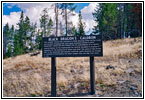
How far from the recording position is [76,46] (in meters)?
7.39

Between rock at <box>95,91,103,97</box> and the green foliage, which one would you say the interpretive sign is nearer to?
rock at <box>95,91,103,97</box>

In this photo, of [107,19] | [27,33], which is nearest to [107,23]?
[107,19]

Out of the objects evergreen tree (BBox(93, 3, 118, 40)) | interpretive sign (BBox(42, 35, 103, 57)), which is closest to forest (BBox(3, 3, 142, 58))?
evergreen tree (BBox(93, 3, 118, 40))

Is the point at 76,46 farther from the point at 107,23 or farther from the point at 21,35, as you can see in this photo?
the point at 21,35

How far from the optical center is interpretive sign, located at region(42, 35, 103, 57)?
7.35m

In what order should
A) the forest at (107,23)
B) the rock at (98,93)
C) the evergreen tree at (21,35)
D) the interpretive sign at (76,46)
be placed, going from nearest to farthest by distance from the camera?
the interpretive sign at (76,46), the rock at (98,93), the forest at (107,23), the evergreen tree at (21,35)

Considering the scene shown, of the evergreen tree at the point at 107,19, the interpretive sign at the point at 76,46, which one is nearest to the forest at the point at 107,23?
the evergreen tree at the point at 107,19

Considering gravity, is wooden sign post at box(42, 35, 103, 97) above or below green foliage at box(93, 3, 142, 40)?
below

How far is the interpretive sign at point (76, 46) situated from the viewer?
7352 mm

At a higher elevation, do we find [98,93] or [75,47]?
[75,47]

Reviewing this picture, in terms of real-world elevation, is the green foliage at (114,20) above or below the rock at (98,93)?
above

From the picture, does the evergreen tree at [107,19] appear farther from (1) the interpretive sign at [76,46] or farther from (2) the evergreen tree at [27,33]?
(1) the interpretive sign at [76,46]

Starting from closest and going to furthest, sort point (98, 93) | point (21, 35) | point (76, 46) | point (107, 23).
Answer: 1. point (76, 46)
2. point (98, 93)
3. point (107, 23)
4. point (21, 35)

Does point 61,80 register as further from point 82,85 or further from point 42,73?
point 42,73
